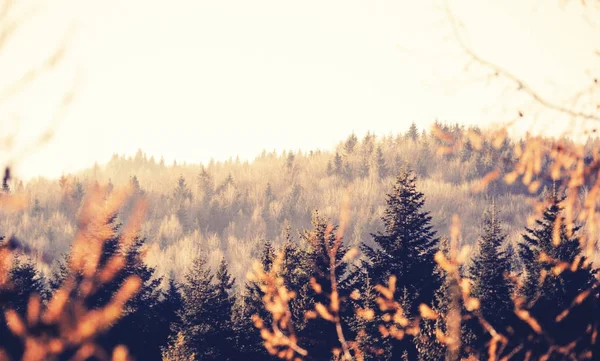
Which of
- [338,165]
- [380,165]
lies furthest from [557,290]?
[380,165]

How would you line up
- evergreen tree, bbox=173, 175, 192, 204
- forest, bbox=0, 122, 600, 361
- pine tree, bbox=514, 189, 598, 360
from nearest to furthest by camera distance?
forest, bbox=0, 122, 600, 361 → pine tree, bbox=514, 189, 598, 360 → evergreen tree, bbox=173, 175, 192, 204

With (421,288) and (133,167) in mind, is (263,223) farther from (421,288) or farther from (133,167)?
(421,288)

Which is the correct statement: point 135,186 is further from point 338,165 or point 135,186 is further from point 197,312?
point 197,312

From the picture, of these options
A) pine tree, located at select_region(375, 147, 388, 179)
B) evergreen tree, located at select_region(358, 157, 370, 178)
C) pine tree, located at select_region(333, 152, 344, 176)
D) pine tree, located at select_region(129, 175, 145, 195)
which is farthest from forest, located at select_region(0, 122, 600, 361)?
pine tree, located at select_region(375, 147, 388, 179)

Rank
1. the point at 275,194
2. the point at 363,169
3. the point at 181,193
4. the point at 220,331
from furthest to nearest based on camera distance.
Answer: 1. the point at 275,194
2. the point at 363,169
3. the point at 181,193
4. the point at 220,331

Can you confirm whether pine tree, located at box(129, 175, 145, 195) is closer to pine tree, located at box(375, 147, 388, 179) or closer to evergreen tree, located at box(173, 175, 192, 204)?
evergreen tree, located at box(173, 175, 192, 204)

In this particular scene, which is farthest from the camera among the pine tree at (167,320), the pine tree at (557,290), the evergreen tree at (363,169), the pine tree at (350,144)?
the pine tree at (350,144)

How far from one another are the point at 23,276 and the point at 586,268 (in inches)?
842

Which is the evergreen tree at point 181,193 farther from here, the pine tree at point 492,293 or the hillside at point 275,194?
the pine tree at point 492,293

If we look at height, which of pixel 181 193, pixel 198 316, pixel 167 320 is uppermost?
pixel 198 316

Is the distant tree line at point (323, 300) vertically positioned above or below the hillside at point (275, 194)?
above

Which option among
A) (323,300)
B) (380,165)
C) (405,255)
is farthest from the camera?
(380,165)

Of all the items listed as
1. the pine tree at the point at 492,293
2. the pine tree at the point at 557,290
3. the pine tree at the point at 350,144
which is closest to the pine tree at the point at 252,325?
the pine tree at the point at 492,293

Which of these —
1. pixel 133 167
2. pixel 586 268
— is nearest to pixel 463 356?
pixel 586 268
